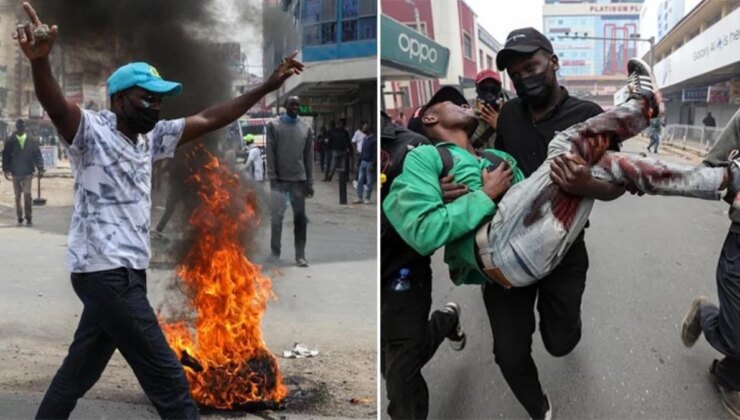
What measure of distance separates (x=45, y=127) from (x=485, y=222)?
3.19m

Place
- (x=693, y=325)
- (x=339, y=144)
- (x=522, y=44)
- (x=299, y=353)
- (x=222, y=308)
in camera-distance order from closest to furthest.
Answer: (x=522, y=44) < (x=693, y=325) < (x=222, y=308) < (x=299, y=353) < (x=339, y=144)

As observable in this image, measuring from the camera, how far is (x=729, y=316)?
2.59 meters

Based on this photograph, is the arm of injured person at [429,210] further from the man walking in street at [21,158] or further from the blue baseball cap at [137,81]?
the man walking in street at [21,158]

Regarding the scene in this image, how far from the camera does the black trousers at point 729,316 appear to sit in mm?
2562

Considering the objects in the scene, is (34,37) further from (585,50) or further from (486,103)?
(585,50)

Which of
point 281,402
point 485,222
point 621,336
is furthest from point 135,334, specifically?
point 621,336

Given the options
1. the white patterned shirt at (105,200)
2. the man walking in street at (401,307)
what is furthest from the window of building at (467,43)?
the white patterned shirt at (105,200)

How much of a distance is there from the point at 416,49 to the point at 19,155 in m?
2.71

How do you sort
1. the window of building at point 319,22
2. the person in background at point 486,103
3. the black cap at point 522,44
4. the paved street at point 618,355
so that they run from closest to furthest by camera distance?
the black cap at point 522,44, the paved street at point 618,355, the person in background at point 486,103, the window of building at point 319,22

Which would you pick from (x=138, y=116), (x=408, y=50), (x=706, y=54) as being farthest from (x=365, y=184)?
(x=706, y=54)

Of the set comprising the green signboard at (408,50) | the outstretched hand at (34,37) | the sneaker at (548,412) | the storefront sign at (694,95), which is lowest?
the sneaker at (548,412)

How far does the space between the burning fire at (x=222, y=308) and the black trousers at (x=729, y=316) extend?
6.80ft

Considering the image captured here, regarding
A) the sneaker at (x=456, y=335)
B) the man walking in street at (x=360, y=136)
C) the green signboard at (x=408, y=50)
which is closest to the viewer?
the green signboard at (x=408, y=50)

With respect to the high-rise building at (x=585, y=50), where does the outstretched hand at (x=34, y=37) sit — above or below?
below
